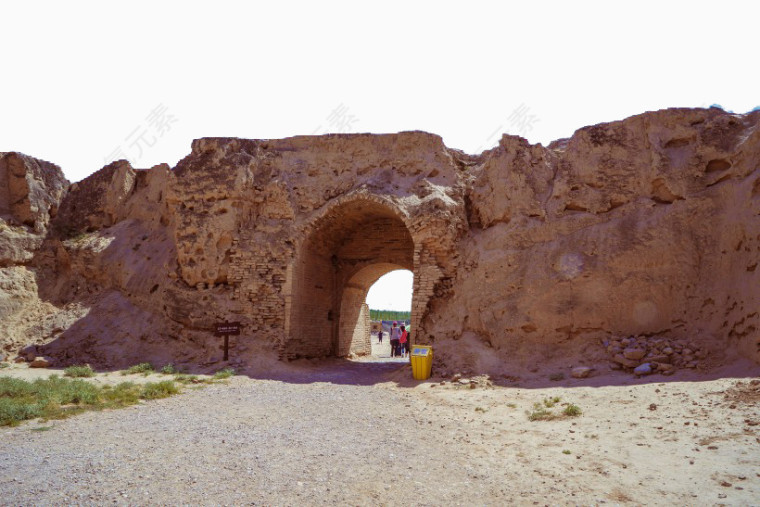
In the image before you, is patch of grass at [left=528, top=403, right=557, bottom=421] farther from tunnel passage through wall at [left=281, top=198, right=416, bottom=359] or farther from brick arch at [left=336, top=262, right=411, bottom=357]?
brick arch at [left=336, top=262, right=411, bottom=357]

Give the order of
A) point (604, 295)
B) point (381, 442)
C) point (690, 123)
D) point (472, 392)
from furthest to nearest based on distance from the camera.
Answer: point (690, 123)
point (604, 295)
point (472, 392)
point (381, 442)

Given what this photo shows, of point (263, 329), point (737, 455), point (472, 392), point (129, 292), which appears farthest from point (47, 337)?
point (737, 455)

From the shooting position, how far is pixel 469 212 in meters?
14.0

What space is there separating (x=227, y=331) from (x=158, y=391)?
161 inches

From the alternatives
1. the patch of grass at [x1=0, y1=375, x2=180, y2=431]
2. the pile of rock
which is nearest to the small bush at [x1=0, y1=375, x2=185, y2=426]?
the patch of grass at [x1=0, y1=375, x2=180, y2=431]

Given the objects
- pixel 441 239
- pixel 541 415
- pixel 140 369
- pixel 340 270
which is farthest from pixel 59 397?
pixel 340 270

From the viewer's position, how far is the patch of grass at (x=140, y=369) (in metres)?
12.1

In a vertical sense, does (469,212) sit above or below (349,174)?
below

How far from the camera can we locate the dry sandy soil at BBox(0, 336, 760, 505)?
439cm

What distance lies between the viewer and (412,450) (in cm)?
588

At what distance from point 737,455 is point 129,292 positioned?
14.8 meters

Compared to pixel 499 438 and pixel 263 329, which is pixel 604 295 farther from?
pixel 263 329

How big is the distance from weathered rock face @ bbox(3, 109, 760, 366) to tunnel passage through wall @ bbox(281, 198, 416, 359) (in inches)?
2.8

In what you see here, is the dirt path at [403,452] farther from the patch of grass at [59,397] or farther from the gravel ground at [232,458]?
the patch of grass at [59,397]
